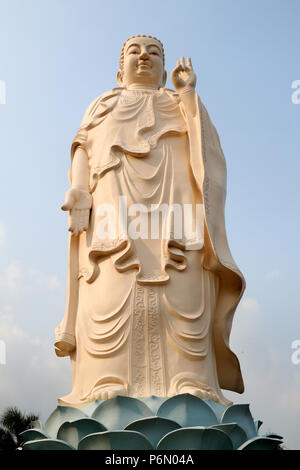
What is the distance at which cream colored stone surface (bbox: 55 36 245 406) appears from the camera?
17.2 ft

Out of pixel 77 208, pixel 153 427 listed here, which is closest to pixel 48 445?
pixel 153 427

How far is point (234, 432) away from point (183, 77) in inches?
144

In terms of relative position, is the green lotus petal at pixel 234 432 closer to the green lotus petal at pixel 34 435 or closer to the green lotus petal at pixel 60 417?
the green lotus petal at pixel 60 417

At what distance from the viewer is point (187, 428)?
14.2 feet

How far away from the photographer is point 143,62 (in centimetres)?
687

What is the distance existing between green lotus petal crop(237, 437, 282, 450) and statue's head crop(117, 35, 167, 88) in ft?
13.3

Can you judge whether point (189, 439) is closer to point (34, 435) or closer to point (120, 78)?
point (34, 435)

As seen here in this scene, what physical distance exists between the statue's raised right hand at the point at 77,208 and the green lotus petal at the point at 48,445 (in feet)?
6.85

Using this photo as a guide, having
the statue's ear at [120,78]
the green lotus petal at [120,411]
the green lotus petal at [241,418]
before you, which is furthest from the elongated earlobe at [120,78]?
the green lotus petal at [241,418]

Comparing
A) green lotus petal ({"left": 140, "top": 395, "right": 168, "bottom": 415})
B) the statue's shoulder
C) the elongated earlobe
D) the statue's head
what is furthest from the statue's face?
green lotus petal ({"left": 140, "top": 395, "right": 168, "bottom": 415})
